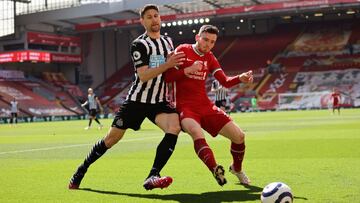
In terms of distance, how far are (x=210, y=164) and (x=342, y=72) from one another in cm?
4807

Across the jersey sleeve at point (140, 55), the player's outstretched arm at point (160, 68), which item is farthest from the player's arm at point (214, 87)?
the player's outstretched arm at point (160, 68)

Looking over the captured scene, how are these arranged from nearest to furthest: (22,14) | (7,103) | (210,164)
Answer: (210,164) < (7,103) < (22,14)

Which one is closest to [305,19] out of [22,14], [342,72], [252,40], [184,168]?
[252,40]

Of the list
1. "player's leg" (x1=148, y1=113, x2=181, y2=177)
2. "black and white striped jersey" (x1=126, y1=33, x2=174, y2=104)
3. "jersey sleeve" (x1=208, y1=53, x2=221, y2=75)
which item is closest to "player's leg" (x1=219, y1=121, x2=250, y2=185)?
"player's leg" (x1=148, y1=113, x2=181, y2=177)

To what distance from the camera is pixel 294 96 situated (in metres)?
49.9

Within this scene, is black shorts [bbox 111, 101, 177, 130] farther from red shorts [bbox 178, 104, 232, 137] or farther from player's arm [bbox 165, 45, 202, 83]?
player's arm [bbox 165, 45, 202, 83]

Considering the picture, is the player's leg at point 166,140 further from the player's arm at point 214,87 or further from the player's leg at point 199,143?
the player's arm at point 214,87

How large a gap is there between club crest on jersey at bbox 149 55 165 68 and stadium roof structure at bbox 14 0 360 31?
42898mm

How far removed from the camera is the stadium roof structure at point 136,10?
160ft

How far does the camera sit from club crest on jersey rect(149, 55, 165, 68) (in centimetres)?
623

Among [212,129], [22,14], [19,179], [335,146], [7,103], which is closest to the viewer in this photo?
[212,129]

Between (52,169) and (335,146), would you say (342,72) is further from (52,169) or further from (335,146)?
(52,169)

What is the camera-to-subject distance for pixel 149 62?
20.4 feet

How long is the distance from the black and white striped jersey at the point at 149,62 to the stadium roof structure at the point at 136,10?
42799 millimetres
